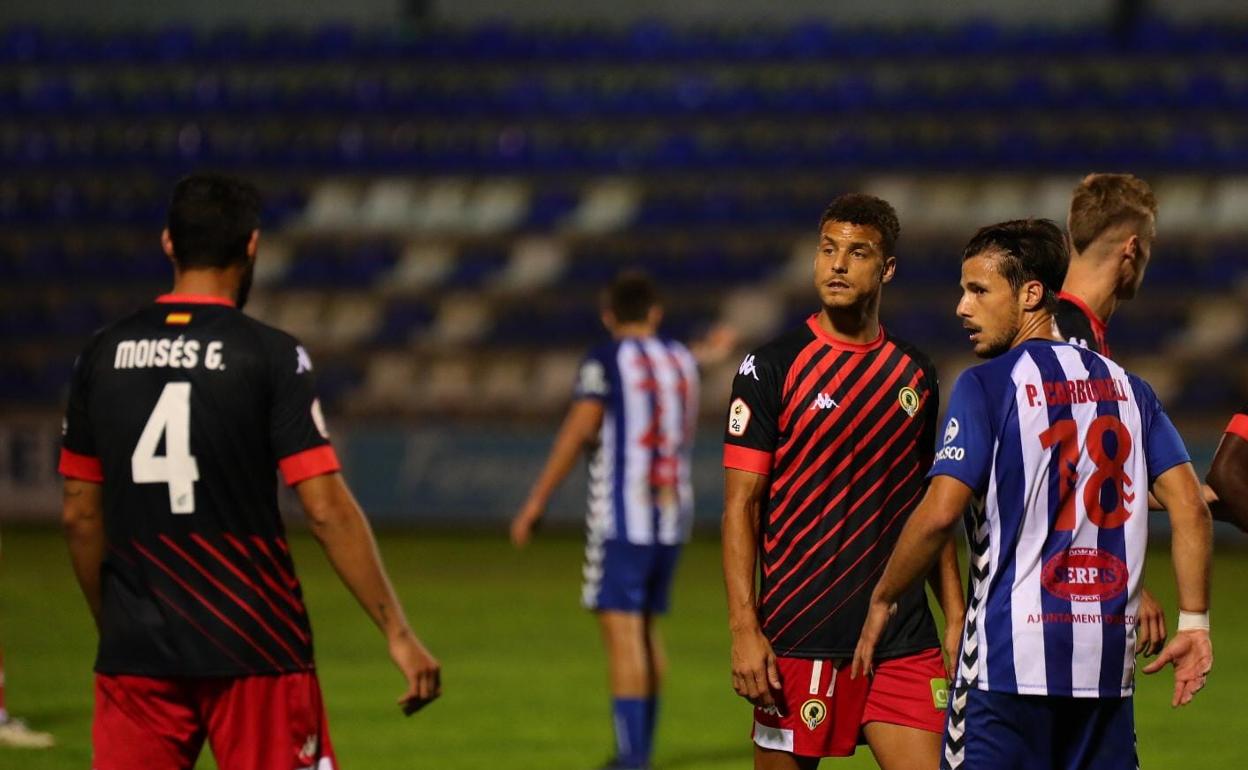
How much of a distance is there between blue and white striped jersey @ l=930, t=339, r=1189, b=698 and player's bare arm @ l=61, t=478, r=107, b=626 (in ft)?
A: 6.54

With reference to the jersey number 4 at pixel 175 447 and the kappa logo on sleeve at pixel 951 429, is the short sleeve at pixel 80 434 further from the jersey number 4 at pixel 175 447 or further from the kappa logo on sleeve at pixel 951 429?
the kappa logo on sleeve at pixel 951 429

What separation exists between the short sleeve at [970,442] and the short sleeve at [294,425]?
1.41 m

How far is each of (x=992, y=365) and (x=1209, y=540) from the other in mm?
639

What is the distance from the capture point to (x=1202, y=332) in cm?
2192

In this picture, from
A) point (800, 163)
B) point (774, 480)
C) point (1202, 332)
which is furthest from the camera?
point (800, 163)

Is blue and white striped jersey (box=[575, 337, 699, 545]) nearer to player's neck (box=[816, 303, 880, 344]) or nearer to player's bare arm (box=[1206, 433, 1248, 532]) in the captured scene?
player's neck (box=[816, 303, 880, 344])

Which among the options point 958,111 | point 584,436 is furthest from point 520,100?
point 584,436

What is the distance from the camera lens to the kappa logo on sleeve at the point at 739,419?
16.5 ft

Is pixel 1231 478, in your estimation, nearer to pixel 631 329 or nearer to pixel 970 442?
pixel 970 442

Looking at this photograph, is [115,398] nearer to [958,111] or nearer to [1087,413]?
[1087,413]

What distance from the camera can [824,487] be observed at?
5.07 meters

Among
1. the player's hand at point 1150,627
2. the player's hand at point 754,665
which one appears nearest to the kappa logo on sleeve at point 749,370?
the player's hand at point 754,665

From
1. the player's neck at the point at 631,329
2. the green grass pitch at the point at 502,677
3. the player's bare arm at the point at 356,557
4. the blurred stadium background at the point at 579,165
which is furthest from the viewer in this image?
the blurred stadium background at the point at 579,165

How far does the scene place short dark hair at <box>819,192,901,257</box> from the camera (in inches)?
201
